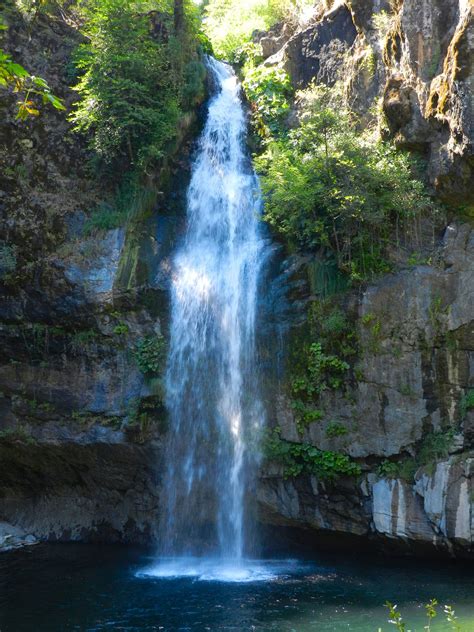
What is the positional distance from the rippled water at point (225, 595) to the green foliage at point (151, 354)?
3752 millimetres

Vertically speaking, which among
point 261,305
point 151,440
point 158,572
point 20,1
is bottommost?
point 158,572

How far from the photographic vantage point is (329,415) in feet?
39.7

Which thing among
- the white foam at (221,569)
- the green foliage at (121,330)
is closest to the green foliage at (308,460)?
the white foam at (221,569)

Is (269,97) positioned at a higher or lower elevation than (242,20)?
lower

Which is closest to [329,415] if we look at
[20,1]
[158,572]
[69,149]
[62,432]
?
[158,572]

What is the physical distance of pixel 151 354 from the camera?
13195 mm

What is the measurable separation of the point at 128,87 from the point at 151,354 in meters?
6.40

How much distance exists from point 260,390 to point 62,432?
4.25 meters

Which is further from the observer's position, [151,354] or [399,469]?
[151,354]

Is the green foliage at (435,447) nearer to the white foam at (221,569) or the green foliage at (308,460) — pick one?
the green foliage at (308,460)

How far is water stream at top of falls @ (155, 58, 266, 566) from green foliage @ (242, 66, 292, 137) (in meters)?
2.73

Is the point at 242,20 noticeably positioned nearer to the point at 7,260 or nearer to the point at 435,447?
the point at 7,260

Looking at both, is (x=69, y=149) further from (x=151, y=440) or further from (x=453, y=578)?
(x=453, y=578)

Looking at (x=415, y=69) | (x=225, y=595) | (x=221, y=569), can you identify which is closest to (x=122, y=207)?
(x=415, y=69)
